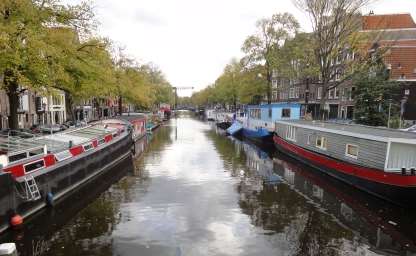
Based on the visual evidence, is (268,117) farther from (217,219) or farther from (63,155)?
(217,219)

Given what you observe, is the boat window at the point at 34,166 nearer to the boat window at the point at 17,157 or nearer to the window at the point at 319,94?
the boat window at the point at 17,157

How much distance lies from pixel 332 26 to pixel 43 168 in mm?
28538

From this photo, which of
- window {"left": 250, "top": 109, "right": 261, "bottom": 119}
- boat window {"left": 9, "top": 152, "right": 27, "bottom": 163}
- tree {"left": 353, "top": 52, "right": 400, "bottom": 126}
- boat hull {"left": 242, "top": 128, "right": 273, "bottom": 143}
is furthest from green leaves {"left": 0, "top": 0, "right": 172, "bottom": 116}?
tree {"left": 353, "top": 52, "right": 400, "bottom": 126}

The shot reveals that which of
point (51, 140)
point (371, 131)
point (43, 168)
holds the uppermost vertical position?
point (371, 131)

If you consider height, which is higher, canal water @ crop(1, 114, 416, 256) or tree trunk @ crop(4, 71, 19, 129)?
tree trunk @ crop(4, 71, 19, 129)

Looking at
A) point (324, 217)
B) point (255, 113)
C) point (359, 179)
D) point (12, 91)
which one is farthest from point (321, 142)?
point (255, 113)

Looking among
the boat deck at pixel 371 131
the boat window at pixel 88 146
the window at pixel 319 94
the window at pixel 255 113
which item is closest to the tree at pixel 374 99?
the boat deck at pixel 371 131

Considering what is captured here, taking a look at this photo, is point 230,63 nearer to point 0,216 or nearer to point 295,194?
point 295,194

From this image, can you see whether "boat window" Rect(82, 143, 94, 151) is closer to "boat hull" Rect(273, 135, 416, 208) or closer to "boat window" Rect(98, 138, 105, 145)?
"boat window" Rect(98, 138, 105, 145)

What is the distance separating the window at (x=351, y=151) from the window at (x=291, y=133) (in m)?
9.56

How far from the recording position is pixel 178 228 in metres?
13.4

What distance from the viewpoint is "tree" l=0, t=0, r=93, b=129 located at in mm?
17688

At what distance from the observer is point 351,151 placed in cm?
2061

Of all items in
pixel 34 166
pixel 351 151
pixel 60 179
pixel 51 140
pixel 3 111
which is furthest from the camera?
pixel 3 111
